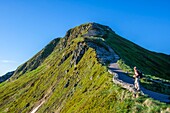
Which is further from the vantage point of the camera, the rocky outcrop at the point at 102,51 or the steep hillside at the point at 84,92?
the rocky outcrop at the point at 102,51

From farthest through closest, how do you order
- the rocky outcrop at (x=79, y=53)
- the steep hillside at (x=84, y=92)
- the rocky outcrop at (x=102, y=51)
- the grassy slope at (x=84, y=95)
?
the rocky outcrop at (x=79, y=53) → the rocky outcrop at (x=102, y=51) → the steep hillside at (x=84, y=92) → the grassy slope at (x=84, y=95)

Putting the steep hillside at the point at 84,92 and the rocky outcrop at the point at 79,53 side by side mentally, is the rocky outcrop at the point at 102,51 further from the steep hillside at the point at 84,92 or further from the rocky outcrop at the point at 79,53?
the rocky outcrop at the point at 79,53

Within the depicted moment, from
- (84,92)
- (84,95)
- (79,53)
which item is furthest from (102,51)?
(84,95)

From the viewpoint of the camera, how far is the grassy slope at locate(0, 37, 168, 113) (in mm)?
43284

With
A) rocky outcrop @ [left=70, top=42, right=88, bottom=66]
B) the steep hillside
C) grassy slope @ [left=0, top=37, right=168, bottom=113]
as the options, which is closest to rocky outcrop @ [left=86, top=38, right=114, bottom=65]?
the steep hillside

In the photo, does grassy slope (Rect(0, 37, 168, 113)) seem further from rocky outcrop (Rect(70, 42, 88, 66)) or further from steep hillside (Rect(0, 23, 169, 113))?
rocky outcrop (Rect(70, 42, 88, 66))

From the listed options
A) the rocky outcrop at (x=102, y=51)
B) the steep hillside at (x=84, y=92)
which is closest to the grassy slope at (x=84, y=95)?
the steep hillside at (x=84, y=92)

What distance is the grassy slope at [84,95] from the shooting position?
1704 inches

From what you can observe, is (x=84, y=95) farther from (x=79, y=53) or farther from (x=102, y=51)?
(x=79, y=53)

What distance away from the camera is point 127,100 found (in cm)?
4356

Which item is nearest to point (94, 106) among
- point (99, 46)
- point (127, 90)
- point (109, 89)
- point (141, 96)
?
point (109, 89)

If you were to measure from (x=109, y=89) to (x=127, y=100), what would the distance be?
→ 1186 centimetres

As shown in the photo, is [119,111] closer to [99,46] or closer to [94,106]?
[94,106]

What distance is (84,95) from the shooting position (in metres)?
75.9
